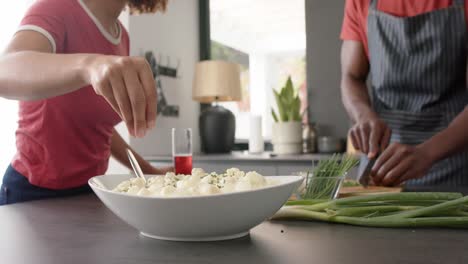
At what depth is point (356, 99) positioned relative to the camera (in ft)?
5.95

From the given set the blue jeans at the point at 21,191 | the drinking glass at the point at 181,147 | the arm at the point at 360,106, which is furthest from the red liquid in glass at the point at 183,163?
the arm at the point at 360,106

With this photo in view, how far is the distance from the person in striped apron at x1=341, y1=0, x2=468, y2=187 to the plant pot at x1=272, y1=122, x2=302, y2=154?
48.7 inches

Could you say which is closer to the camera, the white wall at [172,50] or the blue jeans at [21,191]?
the blue jeans at [21,191]

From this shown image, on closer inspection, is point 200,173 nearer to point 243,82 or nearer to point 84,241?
point 84,241

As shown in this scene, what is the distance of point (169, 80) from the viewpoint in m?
3.42

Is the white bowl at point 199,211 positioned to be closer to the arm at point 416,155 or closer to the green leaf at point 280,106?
the arm at point 416,155

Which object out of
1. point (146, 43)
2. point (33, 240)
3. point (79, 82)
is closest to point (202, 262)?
point (33, 240)

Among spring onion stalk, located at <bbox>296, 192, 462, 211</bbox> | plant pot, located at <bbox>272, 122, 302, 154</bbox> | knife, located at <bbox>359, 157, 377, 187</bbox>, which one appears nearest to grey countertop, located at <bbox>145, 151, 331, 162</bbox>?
plant pot, located at <bbox>272, 122, 302, 154</bbox>

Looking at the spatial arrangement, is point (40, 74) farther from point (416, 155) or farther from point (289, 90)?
point (289, 90)

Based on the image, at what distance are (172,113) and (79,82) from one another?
2.57 meters

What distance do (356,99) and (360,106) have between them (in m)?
0.08

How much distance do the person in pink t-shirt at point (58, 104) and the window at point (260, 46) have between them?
1964mm

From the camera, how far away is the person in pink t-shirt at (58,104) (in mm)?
947

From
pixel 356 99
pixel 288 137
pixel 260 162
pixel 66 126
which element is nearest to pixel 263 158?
pixel 260 162
